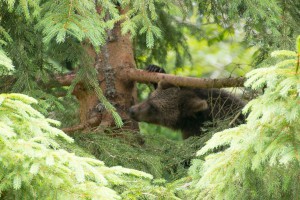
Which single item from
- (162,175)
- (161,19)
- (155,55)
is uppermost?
(161,19)

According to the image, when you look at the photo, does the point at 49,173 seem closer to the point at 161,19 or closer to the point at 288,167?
the point at 288,167

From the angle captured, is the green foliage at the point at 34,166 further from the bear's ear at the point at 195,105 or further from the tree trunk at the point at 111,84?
the bear's ear at the point at 195,105

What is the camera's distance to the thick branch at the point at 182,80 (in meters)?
5.98

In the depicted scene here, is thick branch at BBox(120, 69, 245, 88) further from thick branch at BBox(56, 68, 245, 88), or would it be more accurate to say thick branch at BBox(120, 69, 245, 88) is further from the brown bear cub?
the brown bear cub

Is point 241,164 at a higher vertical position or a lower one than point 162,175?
higher

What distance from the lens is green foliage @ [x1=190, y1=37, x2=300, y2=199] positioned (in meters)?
2.94

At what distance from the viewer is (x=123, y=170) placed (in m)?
3.34

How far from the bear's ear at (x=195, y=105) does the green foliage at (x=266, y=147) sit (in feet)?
13.0

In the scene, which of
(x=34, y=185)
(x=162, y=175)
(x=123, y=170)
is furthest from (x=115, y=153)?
(x=34, y=185)

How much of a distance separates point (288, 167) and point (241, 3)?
7.43 ft

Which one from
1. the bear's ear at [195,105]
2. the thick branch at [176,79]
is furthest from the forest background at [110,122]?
the bear's ear at [195,105]

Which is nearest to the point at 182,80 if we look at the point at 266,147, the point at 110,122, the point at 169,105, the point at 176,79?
the point at 176,79

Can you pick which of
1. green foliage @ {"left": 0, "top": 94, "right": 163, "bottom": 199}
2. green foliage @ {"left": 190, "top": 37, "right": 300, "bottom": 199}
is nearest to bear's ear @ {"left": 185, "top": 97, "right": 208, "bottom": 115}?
green foliage @ {"left": 190, "top": 37, "right": 300, "bottom": 199}

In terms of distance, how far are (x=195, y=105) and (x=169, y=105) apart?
0.45 meters
